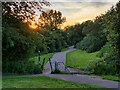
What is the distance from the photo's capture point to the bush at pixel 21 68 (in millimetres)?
10553

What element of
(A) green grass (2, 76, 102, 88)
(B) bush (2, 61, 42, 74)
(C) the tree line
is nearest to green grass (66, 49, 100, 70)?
(C) the tree line

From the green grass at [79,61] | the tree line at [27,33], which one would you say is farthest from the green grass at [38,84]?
the green grass at [79,61]

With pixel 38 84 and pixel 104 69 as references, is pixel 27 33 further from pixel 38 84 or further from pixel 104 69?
pixel 104 69

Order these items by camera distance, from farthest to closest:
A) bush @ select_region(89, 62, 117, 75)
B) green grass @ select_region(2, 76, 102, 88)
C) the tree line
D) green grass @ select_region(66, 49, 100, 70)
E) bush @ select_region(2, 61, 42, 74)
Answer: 1. green grass @ select_region(66, 49, 100, 70)
2. bush @ select_region(89, 62, 117, 75)
3. bush @ select_region(2, 61, 42, 74)
4. green grass @ select_region(2, 76, 102, 88)
5. the tree line

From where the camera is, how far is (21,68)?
11.3 metres

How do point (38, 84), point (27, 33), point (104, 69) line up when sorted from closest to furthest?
point (38, 84)
point (27, 33)
point (104, 69)

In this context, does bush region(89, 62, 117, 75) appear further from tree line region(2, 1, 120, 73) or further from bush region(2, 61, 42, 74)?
bush region(2, 61, 42, 74)

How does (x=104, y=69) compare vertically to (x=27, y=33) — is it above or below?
below

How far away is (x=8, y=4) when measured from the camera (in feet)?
17.4

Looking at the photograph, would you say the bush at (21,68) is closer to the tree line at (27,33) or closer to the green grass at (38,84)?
the tree line at (27,33)

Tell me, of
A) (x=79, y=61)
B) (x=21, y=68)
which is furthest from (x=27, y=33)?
(x=79, y=61)

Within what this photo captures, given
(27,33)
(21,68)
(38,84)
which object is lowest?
(38,84)

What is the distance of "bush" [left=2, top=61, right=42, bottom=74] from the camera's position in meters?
10.6

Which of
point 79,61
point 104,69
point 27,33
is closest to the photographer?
point 27,33
